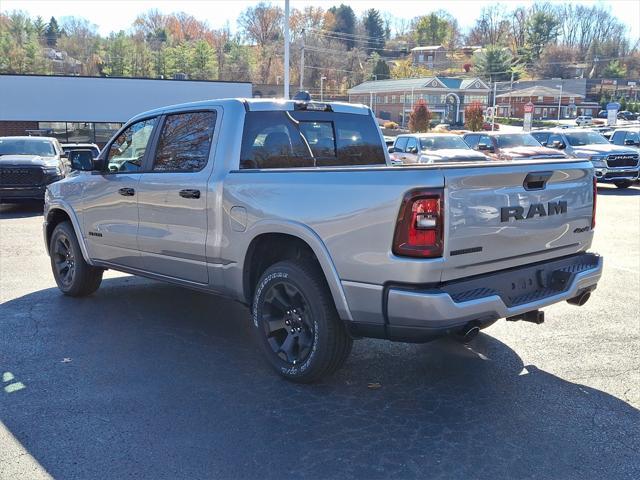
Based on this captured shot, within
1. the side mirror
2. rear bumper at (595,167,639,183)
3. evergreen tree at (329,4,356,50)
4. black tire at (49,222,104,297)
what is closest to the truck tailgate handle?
the side mirror

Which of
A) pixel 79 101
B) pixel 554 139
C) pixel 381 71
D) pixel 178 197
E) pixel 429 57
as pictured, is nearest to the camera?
pixel 178 197

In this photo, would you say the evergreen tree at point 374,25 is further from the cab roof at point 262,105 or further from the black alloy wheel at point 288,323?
the black alloy wheel at point 288,323

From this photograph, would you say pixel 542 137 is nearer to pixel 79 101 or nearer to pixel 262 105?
pixel 262 105

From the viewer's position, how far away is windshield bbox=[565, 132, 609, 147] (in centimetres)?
2095

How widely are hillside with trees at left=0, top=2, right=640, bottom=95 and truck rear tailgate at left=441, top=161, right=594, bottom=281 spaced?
67.8 metres

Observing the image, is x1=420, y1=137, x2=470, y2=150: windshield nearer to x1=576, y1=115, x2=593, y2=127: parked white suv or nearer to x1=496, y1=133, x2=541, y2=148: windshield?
x1=496, y1=133, x2=541, y2=148: windshield

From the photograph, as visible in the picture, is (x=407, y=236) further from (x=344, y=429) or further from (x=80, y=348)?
(x=80, y=348)

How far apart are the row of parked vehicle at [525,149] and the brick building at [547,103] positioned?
8061 centimetres

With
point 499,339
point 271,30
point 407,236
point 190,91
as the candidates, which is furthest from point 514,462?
point 271,30

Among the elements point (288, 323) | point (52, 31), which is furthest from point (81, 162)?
point (52, 31)

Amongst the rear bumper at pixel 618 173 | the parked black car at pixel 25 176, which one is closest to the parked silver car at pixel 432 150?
the rear bumper at pixel 618 173

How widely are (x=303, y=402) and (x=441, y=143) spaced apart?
16.8 meters

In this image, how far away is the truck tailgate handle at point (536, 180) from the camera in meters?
4.09

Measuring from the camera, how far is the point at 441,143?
19922 mm
